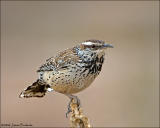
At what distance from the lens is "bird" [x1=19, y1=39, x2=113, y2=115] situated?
5621mm

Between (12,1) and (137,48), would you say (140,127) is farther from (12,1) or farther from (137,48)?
(12,1)

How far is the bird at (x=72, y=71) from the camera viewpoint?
562 centimetres

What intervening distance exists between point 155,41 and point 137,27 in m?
0.95

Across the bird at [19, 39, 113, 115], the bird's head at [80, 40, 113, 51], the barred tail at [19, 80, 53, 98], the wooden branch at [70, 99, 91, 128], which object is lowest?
the wooden branch at [70, 99, 91, 128]

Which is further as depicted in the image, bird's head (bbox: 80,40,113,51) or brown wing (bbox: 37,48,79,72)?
brown wing (bbox: 37,48,79,72)

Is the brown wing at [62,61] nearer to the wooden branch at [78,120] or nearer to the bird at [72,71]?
the bird at [72,71]

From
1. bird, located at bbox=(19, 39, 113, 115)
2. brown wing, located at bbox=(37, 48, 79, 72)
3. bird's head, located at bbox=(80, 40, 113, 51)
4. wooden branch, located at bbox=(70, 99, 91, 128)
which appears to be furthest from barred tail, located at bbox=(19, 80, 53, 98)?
wooden branch, located at bbox=(70, 99, 91, 128)

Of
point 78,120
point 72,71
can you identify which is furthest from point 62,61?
point 78,120

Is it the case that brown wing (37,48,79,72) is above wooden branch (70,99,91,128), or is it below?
above

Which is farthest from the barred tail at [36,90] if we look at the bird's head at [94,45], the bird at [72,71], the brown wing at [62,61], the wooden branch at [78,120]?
the wooden branch at [78,120]

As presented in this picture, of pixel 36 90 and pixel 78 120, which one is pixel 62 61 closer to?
pixel 36 90

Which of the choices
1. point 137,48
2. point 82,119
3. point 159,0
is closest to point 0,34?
point 137,48

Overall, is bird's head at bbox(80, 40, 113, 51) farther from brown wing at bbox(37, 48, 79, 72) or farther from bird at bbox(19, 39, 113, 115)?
brown wing at bbox(37, 48, 79, 72)

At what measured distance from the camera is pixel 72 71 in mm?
5758
